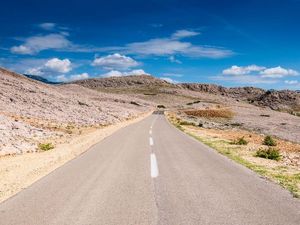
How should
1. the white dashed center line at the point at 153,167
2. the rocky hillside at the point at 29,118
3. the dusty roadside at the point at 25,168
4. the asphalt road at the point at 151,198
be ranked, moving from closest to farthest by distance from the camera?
the asphalt road at the point at 151,198
the dusty roadside at the point at 25,168
the white dashed center line at the point at 153,167
the rocky hillside at the point at 29,118

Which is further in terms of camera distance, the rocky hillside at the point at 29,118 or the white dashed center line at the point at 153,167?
the rocky hillside at the point at 29,118

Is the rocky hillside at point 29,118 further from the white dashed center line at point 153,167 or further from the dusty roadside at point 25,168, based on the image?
the white dashed center line at point 153,167

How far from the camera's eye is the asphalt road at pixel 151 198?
7730mm

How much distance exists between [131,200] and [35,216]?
2367 millimetres

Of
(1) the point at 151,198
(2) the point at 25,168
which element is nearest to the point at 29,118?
(2) the point at 25,168

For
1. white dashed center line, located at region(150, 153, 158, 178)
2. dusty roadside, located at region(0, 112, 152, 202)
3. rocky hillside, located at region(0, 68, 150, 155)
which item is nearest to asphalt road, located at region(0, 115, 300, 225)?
white dashed center line, located at region(150, 153, 158, 178)

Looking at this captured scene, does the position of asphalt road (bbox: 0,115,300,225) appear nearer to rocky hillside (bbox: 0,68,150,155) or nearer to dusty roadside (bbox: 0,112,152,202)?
dusty roadside (bbox: 0,112,152,202)

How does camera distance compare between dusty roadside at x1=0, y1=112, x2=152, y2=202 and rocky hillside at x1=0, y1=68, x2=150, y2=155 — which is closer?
dusty roadside at x1=0, y1=112, x2=152, y2=202

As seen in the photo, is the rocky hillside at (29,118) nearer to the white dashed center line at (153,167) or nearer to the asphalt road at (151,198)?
the white dashed center line at (153,167)

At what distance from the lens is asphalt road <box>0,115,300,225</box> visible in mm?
7730

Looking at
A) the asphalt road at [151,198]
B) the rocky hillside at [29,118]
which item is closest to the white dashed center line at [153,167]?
the asphalt road at [151,198]

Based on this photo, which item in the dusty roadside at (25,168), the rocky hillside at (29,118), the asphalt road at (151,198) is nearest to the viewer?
the asphalt road at (151,198)

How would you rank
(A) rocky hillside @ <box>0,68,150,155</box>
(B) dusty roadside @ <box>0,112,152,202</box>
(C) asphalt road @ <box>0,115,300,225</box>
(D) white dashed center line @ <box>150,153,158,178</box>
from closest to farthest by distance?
1. (C) asphalt road @ <box>0,115,300,225</box>
2. (B) dusty roadside @ <box>0,112,152,202</box>
3. (D) white dashed center line @ <box>150,153,158,178</box>
4. (A) rocky hillside @ <box>0,68,150,155</box>

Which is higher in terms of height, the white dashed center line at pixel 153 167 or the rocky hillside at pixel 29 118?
the rocky hillside at pixel 29 118
